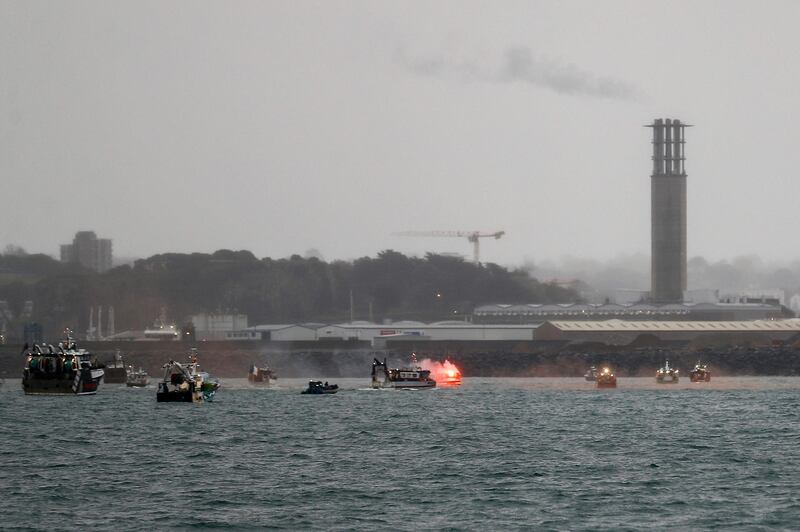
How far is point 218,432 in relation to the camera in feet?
372

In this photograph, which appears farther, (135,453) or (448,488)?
(135,453)

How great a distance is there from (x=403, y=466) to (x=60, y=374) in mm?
92659

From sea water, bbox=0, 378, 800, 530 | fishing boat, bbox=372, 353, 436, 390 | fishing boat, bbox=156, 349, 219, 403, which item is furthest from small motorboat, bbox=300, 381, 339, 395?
sea water, bbox=0, 378, 800, 530

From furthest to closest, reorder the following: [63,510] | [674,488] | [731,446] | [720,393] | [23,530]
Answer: [720,393]
[731,446]
[674,488]
[63,510]
[23,530]

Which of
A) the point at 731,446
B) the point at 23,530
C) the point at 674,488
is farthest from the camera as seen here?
the point at 731,446

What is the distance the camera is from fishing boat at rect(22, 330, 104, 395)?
17362cm

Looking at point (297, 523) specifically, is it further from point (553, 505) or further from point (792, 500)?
point (792, 500)

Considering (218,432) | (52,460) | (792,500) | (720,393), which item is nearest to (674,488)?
(792,500)

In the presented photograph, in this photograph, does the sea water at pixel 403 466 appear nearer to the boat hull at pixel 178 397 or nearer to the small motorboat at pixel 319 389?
the boat hull at pixel 178 397

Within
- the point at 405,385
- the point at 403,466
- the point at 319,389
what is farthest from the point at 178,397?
the point at 403,466

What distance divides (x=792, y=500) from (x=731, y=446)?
27.5 m

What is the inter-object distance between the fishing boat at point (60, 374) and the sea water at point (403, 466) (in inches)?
992

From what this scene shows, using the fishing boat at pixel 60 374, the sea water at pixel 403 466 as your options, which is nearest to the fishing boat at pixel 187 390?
the sea water at pixel 403 466

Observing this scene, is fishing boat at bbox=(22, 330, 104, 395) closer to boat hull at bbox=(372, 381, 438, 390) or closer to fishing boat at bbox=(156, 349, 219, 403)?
fishing boat at bbox=(156, 349, 219, 403)
